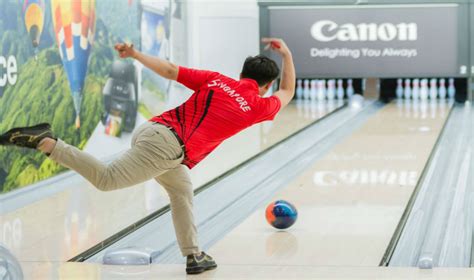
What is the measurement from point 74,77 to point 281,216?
228cm

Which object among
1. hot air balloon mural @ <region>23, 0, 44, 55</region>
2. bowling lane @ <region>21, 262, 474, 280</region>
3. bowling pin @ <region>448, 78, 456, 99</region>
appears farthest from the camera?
bowling pin @ <region>448, 78, 456, 99</region>

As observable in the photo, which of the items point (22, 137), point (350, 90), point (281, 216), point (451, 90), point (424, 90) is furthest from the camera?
point (350, 90)

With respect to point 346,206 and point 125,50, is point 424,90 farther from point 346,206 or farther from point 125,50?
point 125,50

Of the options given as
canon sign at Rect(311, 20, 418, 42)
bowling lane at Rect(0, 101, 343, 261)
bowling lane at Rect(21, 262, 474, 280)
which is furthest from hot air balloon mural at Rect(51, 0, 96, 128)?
canon sign at Rect(311, 20, 418, 42)

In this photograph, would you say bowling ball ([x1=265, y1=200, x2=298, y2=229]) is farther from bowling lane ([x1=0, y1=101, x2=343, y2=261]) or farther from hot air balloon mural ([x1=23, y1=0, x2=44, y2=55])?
hot air balloon mural ([x1=23, y1=0, x2=44, y2=55])

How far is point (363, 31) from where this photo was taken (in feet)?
35.2

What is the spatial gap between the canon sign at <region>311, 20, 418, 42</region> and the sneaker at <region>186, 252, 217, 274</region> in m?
7.44

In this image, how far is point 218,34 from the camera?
9.98 metres

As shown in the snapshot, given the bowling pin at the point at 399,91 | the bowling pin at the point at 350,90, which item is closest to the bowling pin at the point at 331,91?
the bowling pin at the point at 350,90

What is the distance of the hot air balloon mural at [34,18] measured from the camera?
18.0ft

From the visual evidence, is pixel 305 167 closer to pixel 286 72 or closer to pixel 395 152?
pixel 395 152

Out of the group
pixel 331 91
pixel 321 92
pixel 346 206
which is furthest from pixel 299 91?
pixel 346 206

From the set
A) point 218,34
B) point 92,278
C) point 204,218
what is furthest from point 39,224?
point 218,34

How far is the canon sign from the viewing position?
35.0 ft
